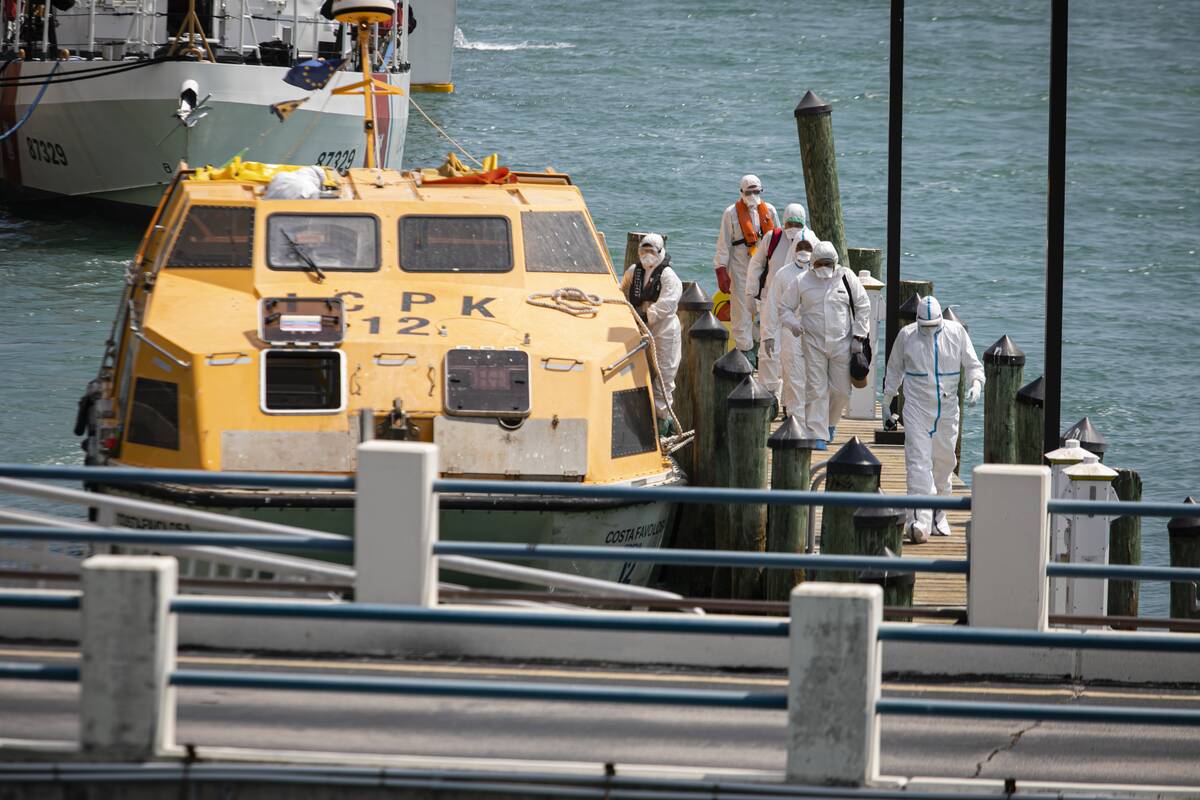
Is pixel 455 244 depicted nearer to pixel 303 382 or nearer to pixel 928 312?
pixel 303 382

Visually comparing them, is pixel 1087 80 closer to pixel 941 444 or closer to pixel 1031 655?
pixel 941 444

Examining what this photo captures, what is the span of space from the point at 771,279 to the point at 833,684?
31.3 feet

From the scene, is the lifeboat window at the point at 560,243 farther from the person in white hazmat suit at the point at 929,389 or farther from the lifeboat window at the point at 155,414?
the lifeboat window at the point at 155,414

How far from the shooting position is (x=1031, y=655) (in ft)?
25.8

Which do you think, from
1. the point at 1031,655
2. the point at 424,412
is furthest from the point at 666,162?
the point at 1031,655

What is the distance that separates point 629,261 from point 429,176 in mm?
5169

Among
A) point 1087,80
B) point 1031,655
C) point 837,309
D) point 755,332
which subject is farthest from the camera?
point 1087,80

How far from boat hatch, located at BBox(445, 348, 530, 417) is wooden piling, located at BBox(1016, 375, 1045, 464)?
4.26m

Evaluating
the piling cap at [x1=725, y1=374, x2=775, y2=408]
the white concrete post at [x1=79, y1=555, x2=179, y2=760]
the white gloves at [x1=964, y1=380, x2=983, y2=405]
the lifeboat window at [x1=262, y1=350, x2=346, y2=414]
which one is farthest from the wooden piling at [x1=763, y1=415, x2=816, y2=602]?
the white concrete post at [x1=79, y1=555, x2=179, y2=760]

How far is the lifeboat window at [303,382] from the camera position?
1123 cm

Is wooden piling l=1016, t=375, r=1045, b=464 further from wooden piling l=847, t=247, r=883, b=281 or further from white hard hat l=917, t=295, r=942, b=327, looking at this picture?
wooden piling l=847, t=247, r=883, b=281

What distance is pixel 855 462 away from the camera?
11422 mm

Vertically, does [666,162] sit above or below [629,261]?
above

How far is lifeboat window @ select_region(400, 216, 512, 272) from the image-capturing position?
41.6ft
